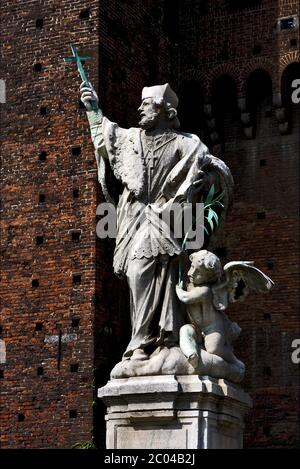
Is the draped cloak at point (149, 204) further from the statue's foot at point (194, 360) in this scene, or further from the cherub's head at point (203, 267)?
the statue's foot at point (194, 360)

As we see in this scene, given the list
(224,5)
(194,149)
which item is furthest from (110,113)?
(194,149)

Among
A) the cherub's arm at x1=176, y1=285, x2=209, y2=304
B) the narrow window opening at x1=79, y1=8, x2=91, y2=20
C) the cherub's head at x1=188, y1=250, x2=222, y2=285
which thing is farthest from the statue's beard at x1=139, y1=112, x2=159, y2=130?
the narrow window opening at x1=79, y1=8, x2=91, y2=20

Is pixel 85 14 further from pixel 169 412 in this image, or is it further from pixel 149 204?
pixel 169 412

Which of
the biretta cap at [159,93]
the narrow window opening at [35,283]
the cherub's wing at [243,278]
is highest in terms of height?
the biretta cap at [159,93]

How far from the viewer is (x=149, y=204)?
8117 mm

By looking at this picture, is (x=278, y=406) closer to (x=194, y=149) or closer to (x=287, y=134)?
(x=287, y=134)

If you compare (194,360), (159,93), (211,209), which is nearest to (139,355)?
(194,360)

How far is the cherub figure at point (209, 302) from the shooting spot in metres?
7.87

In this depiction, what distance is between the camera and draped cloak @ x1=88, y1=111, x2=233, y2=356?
313 inches

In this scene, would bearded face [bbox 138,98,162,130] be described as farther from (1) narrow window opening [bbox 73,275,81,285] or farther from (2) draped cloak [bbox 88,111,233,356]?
(1) narrow window opening [bbox 73,275,81,285]

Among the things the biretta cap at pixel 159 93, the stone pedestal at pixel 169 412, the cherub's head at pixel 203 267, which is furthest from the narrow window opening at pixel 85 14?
the stone pedestal at pixel 169 412

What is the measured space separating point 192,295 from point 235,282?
1.25 feet

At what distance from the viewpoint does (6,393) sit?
54.5 ft
